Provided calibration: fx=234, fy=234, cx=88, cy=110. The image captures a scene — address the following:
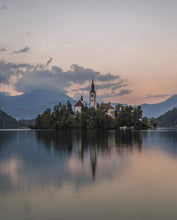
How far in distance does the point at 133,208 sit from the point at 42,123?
399 feet

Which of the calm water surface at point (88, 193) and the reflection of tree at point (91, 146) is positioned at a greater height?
the calm water surface at point (88, 193)

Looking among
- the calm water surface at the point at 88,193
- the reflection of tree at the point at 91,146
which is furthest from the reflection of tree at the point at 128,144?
the calm water surface at the point at 88,193

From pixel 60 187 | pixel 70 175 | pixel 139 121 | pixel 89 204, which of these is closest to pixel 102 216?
pixel 89 204

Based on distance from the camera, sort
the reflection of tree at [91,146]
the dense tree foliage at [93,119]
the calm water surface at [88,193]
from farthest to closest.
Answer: the dense tree foliage at [93,119] < the reflection of tree at [91,146] < the calm water surface at [88,193]

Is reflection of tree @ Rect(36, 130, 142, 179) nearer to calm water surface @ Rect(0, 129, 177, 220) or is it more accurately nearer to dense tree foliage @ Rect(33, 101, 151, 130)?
calm water surface @ Rect(0, 129, 177, 220)

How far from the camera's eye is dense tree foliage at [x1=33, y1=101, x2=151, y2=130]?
111875 millimetres

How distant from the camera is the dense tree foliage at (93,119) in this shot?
112 meters

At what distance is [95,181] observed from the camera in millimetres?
11047

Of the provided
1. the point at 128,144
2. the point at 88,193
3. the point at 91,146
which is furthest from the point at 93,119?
the point at 88,193

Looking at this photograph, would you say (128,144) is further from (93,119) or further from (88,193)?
(93,119)

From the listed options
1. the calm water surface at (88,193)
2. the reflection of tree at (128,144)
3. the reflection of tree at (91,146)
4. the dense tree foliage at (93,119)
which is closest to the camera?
the calm water surface at (88,193)

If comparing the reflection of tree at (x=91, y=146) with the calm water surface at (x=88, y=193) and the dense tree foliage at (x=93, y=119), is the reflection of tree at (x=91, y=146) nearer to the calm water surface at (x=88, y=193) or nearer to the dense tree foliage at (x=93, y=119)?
the calm water surface at (x=88, y=193)

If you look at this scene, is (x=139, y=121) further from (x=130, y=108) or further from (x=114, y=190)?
(x=114, y=190)

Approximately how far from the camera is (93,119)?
11175 centimetres
